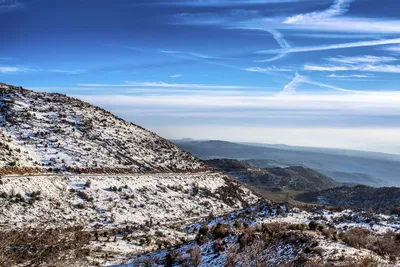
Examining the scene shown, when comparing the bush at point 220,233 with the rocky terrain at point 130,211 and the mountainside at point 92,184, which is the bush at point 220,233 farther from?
the mountainside at point 92,184

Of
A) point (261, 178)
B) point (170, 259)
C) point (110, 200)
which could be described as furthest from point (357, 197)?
point (170, 259)

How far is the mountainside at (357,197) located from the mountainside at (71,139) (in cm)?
2808

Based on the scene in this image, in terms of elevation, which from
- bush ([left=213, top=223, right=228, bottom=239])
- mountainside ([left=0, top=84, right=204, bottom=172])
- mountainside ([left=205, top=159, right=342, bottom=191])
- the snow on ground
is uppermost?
mountainside ([left=0, top=84, right=204, bottom=172])

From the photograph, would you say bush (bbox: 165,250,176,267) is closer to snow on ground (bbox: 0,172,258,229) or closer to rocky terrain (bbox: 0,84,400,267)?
rocky terrain (bbox: 0,84,400,267)

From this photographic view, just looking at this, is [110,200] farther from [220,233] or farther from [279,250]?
[279,250]

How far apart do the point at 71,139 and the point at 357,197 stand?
51.8 m

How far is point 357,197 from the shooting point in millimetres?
65812

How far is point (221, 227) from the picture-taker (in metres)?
18.1

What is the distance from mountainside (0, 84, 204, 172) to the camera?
35656mm

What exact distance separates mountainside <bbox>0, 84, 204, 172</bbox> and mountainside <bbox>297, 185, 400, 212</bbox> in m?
28.1

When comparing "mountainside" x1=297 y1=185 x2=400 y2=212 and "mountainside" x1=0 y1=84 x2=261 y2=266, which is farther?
"mountainside" x1=297 y1=185 x2=400 y2=212

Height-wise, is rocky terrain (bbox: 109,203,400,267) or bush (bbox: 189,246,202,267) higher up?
rocky terrain (bbox: 109,203,400,267)

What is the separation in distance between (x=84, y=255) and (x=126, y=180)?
66.5 feet

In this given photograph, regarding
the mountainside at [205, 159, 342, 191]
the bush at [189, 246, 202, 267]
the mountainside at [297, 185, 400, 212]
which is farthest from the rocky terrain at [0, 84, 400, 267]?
the mountainside at [205, 159, 342, 191]
